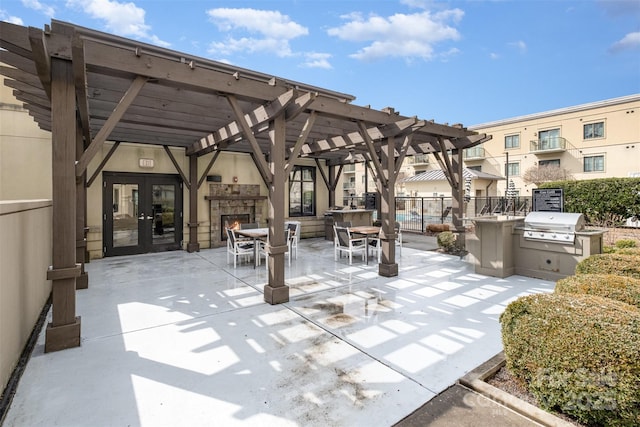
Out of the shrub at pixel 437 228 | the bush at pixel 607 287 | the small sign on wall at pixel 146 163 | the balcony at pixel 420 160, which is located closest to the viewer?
the bush at pixel 607 287

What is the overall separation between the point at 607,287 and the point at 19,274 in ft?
17.0

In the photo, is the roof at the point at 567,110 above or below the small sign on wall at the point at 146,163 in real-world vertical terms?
above

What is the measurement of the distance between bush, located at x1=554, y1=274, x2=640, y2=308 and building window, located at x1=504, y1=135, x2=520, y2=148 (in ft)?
84.3

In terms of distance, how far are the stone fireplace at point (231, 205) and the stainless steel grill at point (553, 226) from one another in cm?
689

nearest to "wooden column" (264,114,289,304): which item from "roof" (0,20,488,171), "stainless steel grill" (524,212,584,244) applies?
"roof" (0,20,488,171)

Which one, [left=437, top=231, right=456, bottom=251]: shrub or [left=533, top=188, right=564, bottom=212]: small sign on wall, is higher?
[left=533, top=188, right=564, bottom=212]: small sign on wall

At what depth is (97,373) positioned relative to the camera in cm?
249

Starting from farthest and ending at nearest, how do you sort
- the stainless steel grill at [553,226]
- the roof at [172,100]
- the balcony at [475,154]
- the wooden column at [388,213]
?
the balcony at [475,154]
the wooden column at [388,213]
the stainless steel grill at [553,226]
the roof at [172,100]

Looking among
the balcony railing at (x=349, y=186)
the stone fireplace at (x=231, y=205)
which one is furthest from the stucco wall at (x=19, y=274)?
the balcony railing at (x=349, y=186)

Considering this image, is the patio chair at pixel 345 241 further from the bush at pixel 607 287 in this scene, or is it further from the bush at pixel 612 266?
the bush at pixel 607 287

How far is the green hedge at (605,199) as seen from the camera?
10.0 meters

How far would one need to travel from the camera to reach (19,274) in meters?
2.78

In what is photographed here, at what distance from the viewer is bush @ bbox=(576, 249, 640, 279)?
3.10m

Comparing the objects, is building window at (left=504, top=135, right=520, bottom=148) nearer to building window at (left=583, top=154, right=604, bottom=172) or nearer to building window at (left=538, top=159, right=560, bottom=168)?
building window at (left=538, top=159, right=560, bottom=168)
